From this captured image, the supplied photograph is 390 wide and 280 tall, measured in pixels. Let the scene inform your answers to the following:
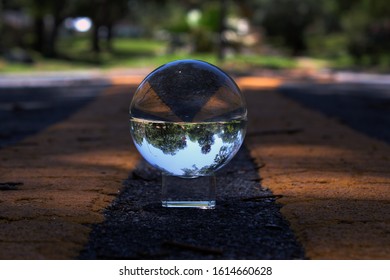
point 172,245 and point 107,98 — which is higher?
point 172,245

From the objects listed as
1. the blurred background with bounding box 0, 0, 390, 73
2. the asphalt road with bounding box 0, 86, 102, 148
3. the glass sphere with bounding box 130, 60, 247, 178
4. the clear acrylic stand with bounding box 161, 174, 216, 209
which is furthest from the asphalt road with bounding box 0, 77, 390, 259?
the blurred background with bounding box 0, 0, 390, 73

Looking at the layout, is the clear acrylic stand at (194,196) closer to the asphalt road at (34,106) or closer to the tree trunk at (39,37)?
the asphalt road at (34,106)

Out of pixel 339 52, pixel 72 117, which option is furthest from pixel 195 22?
pixel 72 117

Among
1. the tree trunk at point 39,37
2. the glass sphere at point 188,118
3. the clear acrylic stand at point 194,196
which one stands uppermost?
the glass sphere at point 188,118

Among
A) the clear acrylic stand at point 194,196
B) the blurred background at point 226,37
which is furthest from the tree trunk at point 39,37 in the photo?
the clear acrylic stand at point 194,196

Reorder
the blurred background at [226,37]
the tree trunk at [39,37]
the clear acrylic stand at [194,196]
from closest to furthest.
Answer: the clear acrylic stand at [194,196], the blurred background at [226,37], the tree trunk at [39,37]

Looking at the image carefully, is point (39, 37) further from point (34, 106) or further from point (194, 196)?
point (194, 196)

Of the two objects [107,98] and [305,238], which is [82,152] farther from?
[107,98]

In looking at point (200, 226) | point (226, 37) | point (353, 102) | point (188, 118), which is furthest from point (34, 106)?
point (226, 37)
